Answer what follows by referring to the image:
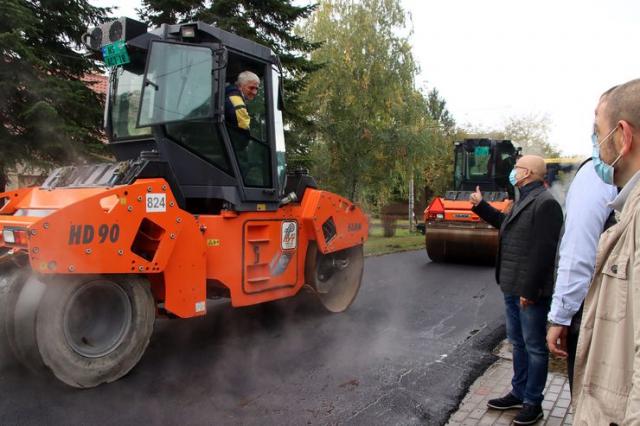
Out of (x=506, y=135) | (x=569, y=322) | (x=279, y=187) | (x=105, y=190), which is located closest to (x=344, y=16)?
(x=279, y=187)

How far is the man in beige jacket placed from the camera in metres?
Answer: 1.46

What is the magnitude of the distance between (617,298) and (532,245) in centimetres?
197

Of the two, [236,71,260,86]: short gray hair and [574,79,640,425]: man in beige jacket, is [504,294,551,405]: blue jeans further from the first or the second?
[236,71,260,86]: short gray hair

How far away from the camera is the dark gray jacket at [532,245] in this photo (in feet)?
11.0

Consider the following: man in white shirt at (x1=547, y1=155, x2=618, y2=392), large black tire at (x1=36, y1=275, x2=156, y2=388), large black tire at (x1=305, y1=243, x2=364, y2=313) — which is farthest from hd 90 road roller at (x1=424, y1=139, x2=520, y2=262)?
large black tire at (x1=36, y1=275, x2=156, y2=388)

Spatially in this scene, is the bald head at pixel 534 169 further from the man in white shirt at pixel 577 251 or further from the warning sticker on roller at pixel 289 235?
the warning sticker on roller at pixel 289 235

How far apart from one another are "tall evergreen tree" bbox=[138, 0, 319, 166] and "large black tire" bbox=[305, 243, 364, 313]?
573 cm

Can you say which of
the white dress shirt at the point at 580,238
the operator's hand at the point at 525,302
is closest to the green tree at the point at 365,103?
the operator's hand at the point at 525,302

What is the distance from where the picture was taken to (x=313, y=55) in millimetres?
16688

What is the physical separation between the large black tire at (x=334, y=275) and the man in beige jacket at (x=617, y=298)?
4.35 metres

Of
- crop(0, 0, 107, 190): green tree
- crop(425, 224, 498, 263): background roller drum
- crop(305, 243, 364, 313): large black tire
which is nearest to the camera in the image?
crop(305, 243, 364, 313): large black tire

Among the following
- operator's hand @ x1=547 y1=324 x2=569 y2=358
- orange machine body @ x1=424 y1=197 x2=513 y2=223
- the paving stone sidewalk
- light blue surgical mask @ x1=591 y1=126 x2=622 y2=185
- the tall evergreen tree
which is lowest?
the paving stone sidewalk

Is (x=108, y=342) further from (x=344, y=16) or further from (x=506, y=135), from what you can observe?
(x=506, y=135)

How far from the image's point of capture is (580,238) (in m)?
2.60
